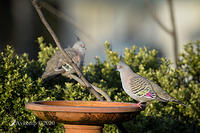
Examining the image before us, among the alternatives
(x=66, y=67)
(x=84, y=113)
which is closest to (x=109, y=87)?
(x=66, y=67)

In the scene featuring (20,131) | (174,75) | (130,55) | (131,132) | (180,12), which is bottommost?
(131,132)

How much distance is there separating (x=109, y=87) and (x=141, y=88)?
153 cm

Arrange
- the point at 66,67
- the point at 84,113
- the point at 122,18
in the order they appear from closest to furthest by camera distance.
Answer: the point at 84,113
the point at 66,67
the point at 122,18

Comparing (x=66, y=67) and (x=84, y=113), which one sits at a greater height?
(x=66, y=67)

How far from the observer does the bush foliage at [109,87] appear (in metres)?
4.41

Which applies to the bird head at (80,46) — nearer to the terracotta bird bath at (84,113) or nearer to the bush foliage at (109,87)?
the bush foliage at (109,87)

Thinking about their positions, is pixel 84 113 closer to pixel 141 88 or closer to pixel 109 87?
pixel 141 88

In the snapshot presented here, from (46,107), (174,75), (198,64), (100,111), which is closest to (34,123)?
(46,107)

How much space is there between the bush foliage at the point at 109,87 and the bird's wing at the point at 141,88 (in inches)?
20.4

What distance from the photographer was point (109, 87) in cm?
598

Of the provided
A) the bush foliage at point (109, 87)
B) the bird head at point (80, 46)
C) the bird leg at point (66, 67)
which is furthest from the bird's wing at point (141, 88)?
the bird head at point (80, 46)

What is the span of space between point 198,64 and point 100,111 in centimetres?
438

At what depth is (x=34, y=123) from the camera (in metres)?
4.41

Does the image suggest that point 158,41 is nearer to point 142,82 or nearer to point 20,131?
point 142,82
